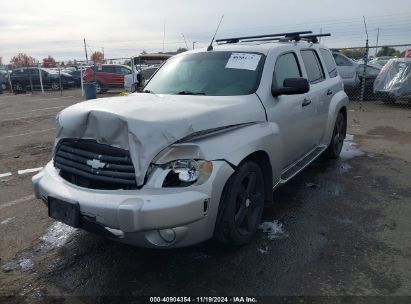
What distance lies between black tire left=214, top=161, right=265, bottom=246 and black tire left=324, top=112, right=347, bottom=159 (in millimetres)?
2891

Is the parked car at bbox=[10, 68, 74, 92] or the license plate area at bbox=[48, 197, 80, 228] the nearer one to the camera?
the license plate area at bbox=[48, 197, 80, 228]

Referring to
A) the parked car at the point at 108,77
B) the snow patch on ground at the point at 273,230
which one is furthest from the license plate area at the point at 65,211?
the parked car at the point at 108,77

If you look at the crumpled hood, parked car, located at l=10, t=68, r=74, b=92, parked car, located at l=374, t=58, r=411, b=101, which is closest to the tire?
parked car, located at l=10, t=68, r=74, b=92

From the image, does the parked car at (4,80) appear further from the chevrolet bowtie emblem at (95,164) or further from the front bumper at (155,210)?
the front bumper at (155,210)

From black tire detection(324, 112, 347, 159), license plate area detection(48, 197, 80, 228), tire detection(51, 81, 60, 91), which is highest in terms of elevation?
license plate area detection(48, 197, 80, 228)

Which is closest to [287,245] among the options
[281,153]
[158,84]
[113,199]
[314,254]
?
[314,254]

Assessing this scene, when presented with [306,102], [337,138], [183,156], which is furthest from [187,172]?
[337,138]

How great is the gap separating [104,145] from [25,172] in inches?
144

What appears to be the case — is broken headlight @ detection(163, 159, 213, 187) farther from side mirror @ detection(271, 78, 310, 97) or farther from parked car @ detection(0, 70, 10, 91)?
parked car @ detection(0, 70, 10, 91)

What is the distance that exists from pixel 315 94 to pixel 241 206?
2314mm

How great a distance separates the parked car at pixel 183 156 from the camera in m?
2.79

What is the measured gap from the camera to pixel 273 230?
154 inches

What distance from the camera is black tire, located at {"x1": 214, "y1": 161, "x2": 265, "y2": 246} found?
3.15 metres

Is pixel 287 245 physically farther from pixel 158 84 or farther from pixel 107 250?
pixel 158 84
